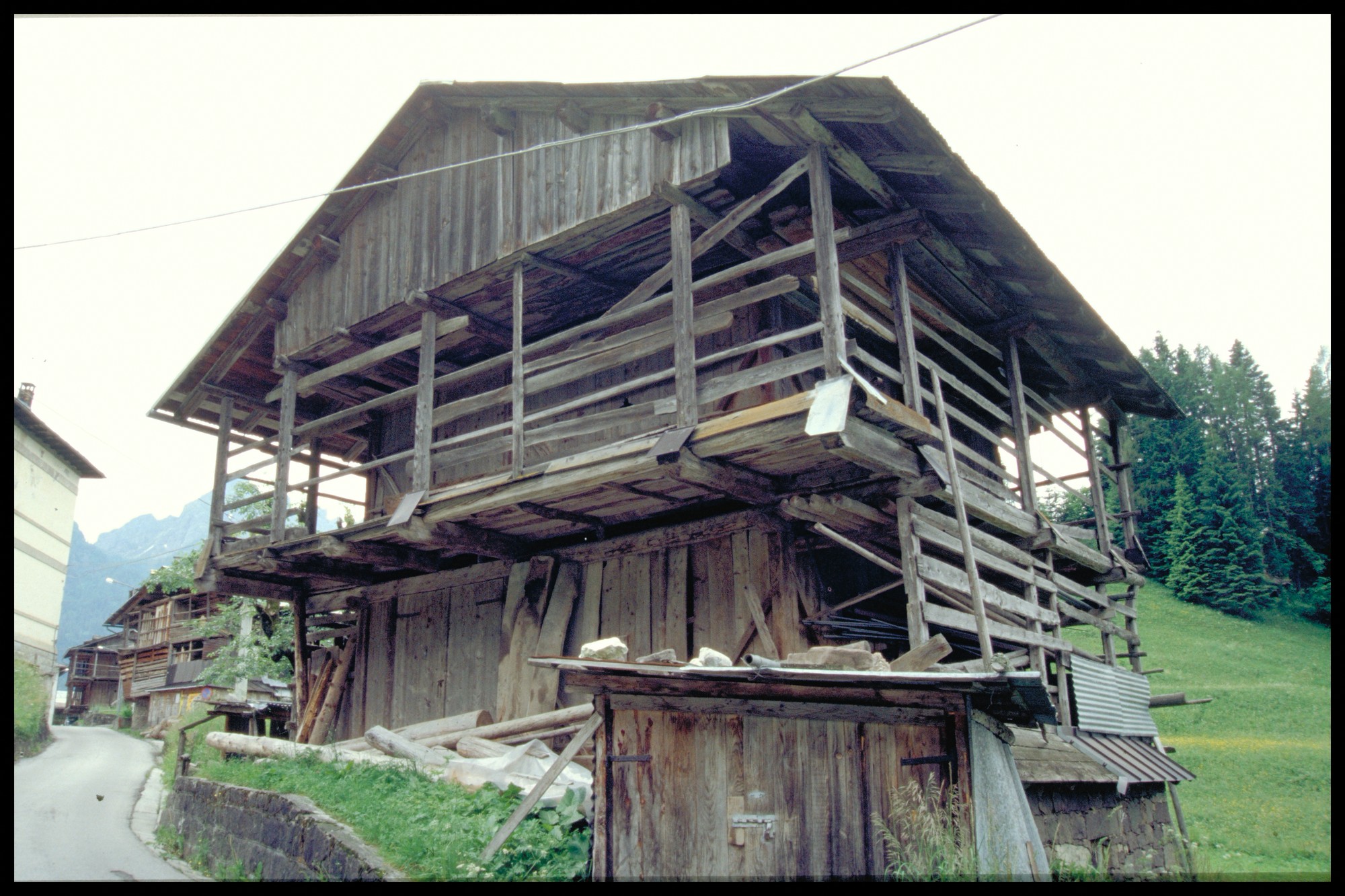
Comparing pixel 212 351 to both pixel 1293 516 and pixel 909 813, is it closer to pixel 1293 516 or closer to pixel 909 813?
pixel 909 813

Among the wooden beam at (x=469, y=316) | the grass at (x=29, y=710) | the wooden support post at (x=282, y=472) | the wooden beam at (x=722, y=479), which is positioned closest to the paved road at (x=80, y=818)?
the grass at (x=29, y=710)

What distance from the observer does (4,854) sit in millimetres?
6535

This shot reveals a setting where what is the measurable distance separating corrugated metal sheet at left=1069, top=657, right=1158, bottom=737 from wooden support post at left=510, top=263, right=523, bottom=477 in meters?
6.58

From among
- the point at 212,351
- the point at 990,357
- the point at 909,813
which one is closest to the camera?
the point at 909,813

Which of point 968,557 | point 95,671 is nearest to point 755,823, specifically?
point 968,557

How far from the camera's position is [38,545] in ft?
98.9

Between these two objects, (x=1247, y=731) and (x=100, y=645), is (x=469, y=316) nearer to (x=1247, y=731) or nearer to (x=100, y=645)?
(x=1247, y=731)

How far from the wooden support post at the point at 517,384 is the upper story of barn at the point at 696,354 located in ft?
0.12

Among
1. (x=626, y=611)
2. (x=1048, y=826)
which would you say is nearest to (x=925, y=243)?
(x=626, y=611)

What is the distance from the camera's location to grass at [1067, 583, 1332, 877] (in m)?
15.9

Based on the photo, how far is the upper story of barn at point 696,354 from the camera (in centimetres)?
818

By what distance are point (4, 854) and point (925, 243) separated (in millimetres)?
8968

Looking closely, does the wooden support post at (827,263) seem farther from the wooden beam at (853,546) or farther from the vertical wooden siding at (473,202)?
the wooden beam at (853,546)

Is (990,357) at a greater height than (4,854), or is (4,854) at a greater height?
(990,357)
